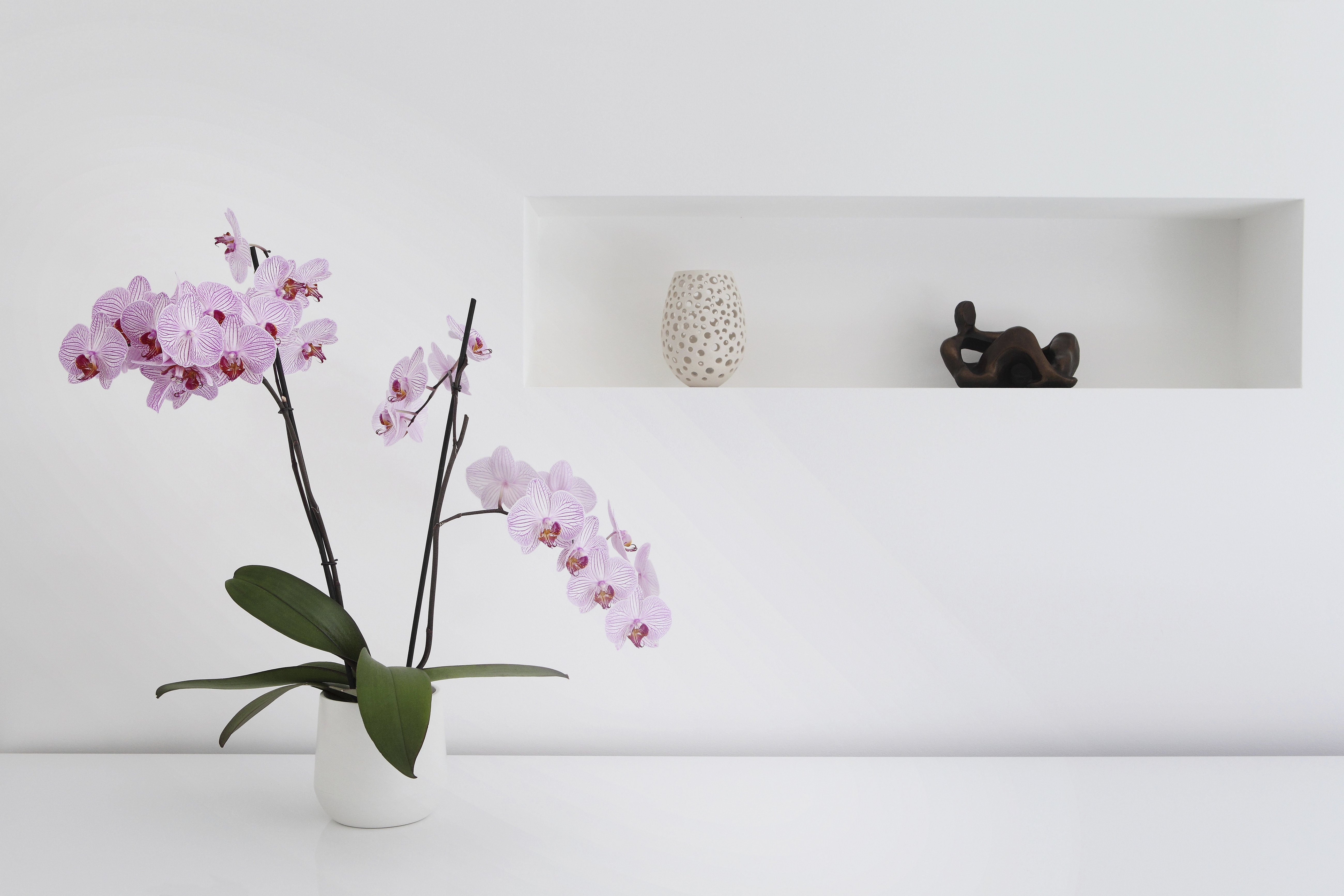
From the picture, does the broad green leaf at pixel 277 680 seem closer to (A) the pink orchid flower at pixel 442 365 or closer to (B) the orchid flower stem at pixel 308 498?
(B) the orchid flower stem at pixel 308 498

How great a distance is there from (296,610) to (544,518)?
0.92ft

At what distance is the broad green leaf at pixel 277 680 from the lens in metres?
0.83

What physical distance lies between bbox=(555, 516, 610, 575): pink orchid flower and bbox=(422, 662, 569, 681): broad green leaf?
15 centimetres

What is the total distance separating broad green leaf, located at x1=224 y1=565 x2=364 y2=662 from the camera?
2.75 ft

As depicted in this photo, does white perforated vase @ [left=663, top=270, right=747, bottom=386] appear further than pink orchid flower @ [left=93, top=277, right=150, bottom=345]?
Yes

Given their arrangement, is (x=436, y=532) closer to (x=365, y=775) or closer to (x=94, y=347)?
(x=365, y=775)

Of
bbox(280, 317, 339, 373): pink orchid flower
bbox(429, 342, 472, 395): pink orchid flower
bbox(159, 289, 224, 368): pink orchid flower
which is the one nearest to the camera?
bbox(159, 289, 224, 368): pink orchid flower

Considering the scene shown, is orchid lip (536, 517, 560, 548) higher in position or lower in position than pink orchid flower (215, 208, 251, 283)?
lower

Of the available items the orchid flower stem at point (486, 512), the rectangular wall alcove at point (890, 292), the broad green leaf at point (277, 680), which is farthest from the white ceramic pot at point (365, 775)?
the rectangular wall alcove at point (890, 292)

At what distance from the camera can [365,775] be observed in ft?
2.87

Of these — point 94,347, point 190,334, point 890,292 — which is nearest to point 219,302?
point 190,334

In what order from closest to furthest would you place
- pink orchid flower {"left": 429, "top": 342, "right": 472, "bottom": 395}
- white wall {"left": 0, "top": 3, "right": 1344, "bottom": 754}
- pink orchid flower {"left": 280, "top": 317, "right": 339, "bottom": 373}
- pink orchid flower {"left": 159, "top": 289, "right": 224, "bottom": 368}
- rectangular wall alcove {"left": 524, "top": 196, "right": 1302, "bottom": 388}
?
pink orchid flower {"left": 159, "top": 289, "right": 224, "bottom": 368} → pink orchid flower {"left": 280, "top": 317, "right": 339, "bottom": 373} → pink orchid flower {"left": 429, "top": 342, "right": 472, "bottom": 395} → white wall {"left": 0, "top": 3, "right": 1344, "bottom": 754} → rectangular wall alcove {"left": 524, "top": 196, "right": 1302, "bottom": 388}

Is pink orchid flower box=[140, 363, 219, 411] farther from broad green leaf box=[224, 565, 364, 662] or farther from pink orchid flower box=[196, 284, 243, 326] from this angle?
broad green leaf box=[224, 565, 364, 662]

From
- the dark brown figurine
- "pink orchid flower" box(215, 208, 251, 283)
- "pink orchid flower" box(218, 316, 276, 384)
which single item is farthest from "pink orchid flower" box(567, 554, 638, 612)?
the dark brown figurine
